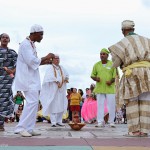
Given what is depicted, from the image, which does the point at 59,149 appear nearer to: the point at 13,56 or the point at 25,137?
the point at 25,137

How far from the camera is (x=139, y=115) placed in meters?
8.22

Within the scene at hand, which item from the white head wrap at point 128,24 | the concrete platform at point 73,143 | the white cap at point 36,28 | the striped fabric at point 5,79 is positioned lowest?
the concrete platform at point 73,143

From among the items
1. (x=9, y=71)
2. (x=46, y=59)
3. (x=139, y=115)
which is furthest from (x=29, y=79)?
(x=139, y=115)

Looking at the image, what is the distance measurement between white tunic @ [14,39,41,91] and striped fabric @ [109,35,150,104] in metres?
1.45

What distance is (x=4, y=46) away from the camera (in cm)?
928

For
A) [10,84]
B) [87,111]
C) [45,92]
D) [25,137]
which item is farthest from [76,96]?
Result: [25,137]

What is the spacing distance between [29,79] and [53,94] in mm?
4668

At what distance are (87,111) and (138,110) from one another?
11.0m

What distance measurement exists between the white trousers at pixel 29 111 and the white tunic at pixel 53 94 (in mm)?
4471

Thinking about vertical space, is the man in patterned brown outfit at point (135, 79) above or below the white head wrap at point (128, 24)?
below

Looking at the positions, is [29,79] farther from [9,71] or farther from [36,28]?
[9,71]

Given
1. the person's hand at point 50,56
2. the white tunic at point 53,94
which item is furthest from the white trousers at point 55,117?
the person's hand at point 50,56

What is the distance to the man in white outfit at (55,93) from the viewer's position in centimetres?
1271

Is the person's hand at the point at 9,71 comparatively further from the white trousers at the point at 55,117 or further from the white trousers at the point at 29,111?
the white trousers at the point at 55,117
